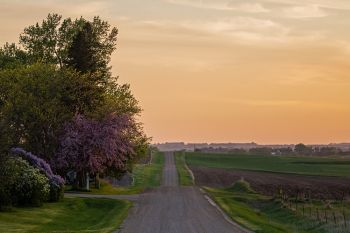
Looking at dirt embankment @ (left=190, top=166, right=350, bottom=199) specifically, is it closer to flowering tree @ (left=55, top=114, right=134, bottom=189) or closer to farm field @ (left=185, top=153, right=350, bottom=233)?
farm field @ (left=185, top=153, right=350, bottom=233)

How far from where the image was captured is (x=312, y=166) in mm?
128750

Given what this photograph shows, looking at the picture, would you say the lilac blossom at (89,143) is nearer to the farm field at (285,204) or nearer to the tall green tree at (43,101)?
the tall green tree at (43,101)

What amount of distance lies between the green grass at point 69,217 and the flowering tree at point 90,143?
9.57 m

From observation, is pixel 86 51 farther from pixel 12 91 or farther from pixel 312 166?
pixel 312 166

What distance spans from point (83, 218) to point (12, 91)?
69.7 feet

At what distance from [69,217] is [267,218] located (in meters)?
13.3

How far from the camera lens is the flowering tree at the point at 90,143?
192ft

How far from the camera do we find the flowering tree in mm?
58575

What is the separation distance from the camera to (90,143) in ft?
195

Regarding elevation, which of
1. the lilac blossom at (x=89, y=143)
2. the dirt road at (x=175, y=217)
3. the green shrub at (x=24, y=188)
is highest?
the lilac blossom at (x=89, y=143)

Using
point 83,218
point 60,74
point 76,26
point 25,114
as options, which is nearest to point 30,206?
point 83,218

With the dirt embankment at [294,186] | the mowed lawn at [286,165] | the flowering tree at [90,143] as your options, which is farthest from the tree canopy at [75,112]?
the mowed lawn at [286,165]

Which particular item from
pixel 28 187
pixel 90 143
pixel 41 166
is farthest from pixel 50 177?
pixel 90 143

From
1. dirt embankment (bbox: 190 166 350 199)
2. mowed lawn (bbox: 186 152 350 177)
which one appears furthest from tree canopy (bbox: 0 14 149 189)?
mowed lawn (bbox: 186 152 350 177)
